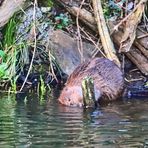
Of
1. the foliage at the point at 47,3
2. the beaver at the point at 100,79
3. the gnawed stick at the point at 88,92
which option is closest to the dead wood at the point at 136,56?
the beaver at the point at 100,79

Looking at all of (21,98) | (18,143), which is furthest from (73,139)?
(21,98)

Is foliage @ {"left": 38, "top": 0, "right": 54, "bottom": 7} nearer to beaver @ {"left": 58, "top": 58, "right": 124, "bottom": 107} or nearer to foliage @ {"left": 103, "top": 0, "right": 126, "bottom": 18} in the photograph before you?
foliage @ {"left": 103, "top": 0, "right": 126, "bottom": 18}

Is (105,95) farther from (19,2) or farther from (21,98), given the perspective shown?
(19,2)

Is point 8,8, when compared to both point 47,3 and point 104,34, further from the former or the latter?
point 104,34

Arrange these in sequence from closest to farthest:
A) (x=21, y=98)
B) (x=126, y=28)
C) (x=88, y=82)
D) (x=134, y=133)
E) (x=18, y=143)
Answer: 1. (x=18, y=143)
2. (x=134, y=133)
3. (x=88, y=82)
4. (x=21, y=98)
5. (x=126, y=28)

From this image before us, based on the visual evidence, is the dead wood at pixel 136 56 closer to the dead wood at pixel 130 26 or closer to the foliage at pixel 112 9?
the dead wood at pixel 130 26

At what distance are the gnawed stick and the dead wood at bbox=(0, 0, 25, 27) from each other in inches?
95.3

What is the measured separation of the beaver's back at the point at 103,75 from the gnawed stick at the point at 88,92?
1.93ft

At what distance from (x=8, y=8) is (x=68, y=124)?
12.2 ft

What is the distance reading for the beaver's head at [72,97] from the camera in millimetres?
8070

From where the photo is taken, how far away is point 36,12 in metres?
10.1

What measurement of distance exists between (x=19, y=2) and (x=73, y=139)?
177 inches

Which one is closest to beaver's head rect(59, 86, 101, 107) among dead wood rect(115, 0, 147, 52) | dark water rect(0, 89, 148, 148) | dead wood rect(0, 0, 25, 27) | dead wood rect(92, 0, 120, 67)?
dark water rect(0, 89, 148, 148)

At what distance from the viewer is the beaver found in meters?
8.32
